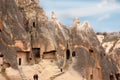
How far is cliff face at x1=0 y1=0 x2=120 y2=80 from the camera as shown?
3197cm

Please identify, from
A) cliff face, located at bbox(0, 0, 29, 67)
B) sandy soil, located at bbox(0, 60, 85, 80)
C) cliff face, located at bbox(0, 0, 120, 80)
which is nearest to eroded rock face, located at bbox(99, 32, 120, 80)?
cliff face, located at bbox(0, 0, 120, 80)

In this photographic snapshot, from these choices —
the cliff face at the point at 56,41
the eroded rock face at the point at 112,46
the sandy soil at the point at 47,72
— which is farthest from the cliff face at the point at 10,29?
the eroded rock face at the point at 112,46

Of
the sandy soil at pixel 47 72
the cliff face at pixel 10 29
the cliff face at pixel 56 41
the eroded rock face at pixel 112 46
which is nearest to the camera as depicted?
the cliff face at pixel 10 29

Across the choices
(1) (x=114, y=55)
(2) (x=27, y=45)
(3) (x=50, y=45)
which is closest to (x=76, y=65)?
(3) (x=50, y=45)

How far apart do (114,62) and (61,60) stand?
29.4ft

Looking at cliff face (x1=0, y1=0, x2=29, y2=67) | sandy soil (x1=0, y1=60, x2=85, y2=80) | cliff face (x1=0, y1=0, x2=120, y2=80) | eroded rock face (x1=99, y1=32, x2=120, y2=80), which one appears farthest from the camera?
eroded rock face (x1=99, y1=32, x2=120, y2=80)

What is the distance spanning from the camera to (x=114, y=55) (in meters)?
41.8

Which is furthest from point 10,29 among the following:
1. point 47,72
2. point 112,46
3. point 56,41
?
point 112,46

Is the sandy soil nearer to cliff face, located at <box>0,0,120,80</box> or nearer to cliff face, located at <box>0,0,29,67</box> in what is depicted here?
cliff face, located at <box>0,0,120,80</box>

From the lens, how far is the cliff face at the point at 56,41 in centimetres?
3197

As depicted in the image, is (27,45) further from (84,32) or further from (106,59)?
(106,59)

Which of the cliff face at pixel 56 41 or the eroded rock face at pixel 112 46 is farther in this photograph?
the eroded rock face at pixel 112 46

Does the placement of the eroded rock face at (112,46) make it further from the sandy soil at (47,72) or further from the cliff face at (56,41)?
the sandy soil at (47,72)

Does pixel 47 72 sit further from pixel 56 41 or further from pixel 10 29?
pixel 10 29
